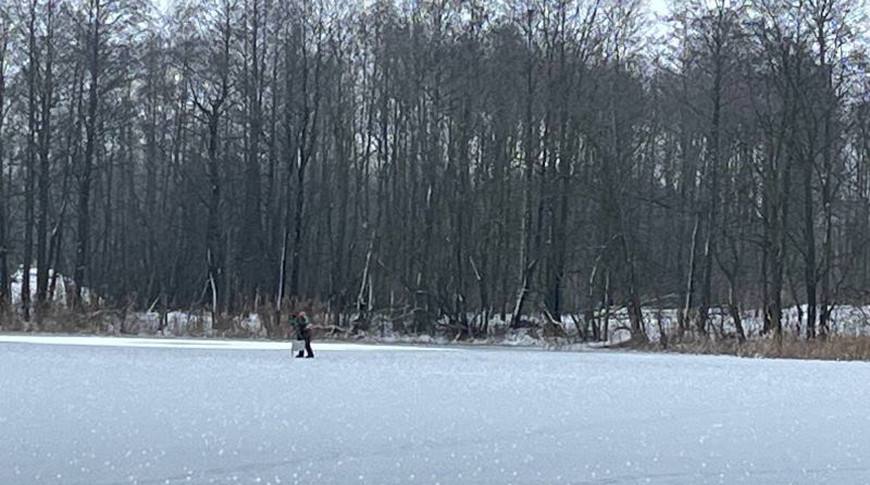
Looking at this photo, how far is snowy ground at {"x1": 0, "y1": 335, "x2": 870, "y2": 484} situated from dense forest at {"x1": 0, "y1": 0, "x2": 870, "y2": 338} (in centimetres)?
1194

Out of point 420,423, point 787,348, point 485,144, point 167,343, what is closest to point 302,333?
point 167,343

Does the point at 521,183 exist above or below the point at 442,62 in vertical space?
below

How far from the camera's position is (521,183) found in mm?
32375

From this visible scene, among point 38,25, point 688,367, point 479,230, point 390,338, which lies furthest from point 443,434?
point 38,25

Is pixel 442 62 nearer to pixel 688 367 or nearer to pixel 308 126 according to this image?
pixel 308 126

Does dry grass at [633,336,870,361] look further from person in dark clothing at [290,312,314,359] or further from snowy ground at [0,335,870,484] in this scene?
person in dark clothing at [290,312,314,359]

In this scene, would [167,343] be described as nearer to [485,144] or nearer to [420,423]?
[485,144]

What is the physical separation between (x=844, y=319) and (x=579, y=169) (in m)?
8.46

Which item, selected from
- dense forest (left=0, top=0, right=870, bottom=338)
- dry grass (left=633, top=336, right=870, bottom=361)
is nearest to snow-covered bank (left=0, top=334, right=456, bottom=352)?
dense forest (left=0, top=0, right=870, bottom=338)

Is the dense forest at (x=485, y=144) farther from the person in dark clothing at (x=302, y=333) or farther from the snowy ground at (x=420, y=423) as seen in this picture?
the snowy ground at (x=420, y=423)

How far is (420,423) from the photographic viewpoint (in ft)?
33.8

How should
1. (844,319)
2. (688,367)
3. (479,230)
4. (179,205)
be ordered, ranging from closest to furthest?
1. (688,367)
2. (844,319)
3. (479,230)
4. (179,205)

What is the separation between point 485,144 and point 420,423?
22786 mm

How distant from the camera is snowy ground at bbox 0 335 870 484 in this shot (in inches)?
306
